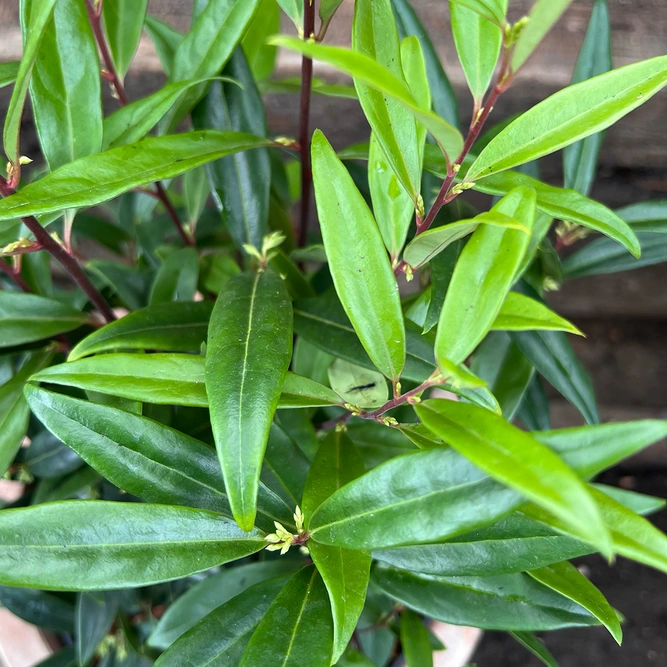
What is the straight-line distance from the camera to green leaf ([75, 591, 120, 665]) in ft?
2.21

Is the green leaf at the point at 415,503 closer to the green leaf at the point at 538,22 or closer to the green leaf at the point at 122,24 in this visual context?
the green leaf at the point at 538,22

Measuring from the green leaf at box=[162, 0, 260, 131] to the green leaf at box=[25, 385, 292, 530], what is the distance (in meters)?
0.29

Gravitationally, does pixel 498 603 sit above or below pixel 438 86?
below

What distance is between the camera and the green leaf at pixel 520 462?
229mm

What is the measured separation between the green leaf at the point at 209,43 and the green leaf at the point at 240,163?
0.03 meters

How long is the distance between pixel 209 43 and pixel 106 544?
415mm

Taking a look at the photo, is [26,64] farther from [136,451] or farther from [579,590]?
[579,590]

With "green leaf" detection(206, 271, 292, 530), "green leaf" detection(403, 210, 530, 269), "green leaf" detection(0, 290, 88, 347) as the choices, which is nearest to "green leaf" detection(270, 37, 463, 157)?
"green leaf" detection(403, 210, 530, 269)

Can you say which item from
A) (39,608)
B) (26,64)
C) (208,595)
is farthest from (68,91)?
(39,608)

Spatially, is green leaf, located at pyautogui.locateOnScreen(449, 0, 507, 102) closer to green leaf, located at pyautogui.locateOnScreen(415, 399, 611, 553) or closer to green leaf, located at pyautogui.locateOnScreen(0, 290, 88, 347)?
green leaf, located at pyautogui.locateOnScreen(415, 399, 611, 553)

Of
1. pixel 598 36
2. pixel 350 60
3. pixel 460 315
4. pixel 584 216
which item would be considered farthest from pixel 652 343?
pixel 350 60

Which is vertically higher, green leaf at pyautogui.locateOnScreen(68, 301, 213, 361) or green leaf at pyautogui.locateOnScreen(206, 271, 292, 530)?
green leaf at pyautogui.locateOnScreen(206, 271, 292, 530)

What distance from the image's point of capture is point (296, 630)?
15.6 inches

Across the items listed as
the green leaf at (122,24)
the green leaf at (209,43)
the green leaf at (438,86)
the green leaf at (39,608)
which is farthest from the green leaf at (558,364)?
the green leaf at (39,608)
